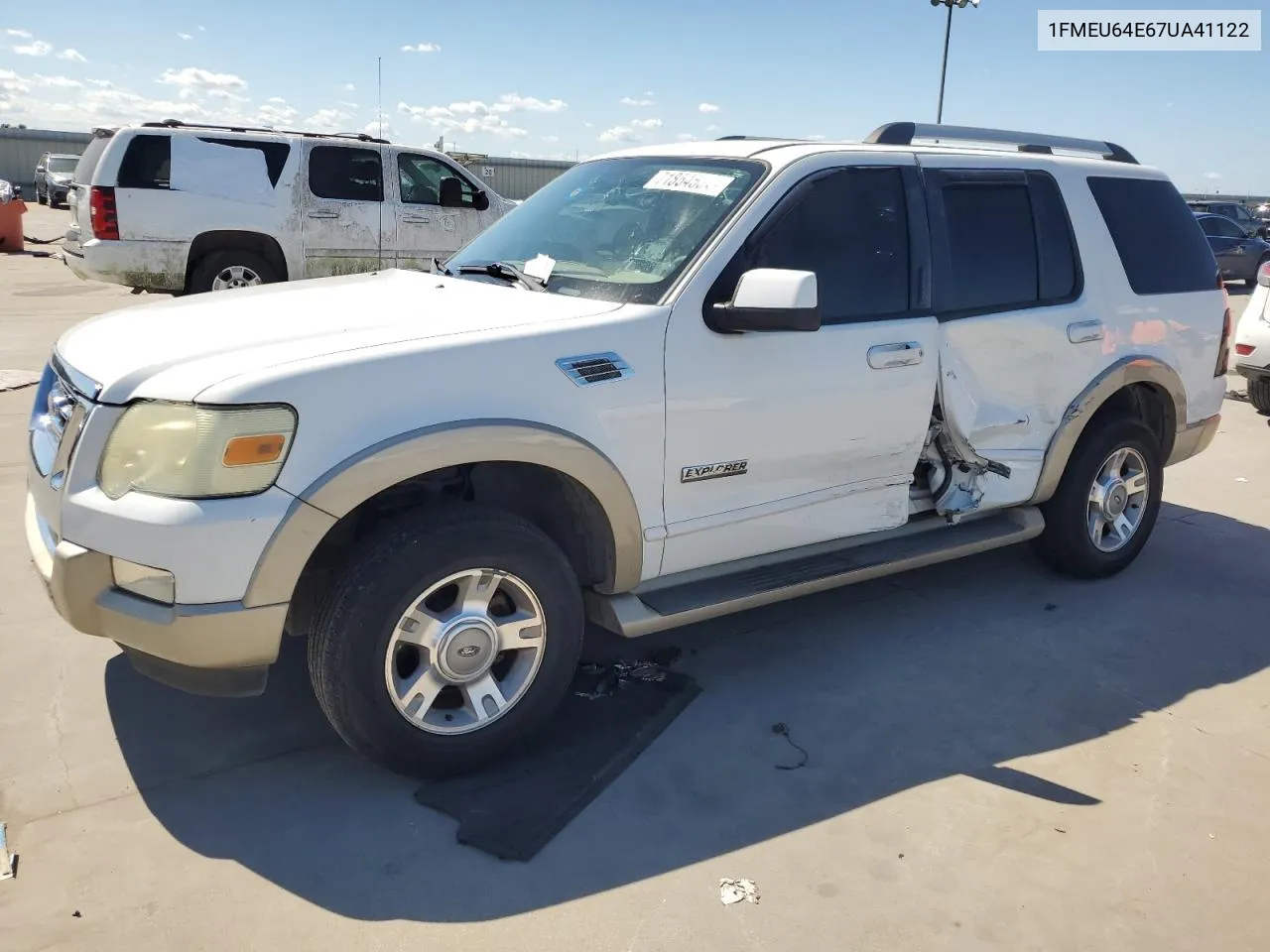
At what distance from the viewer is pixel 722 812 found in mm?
3125

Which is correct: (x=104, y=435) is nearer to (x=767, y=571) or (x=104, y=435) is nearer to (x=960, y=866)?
(x=767, y=571)

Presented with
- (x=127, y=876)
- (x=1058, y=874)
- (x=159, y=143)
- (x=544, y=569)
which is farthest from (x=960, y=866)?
(x=159, y=143)

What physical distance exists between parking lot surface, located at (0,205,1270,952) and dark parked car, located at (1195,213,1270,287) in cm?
1756

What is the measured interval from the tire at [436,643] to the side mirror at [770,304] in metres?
0.94

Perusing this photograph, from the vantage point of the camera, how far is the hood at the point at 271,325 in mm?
2844

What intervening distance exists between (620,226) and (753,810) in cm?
211

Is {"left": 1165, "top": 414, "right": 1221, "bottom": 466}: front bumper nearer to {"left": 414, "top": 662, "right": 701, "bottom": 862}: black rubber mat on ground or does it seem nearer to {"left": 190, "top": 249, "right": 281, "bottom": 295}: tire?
{"left": 414, "top": 662, "right": 701, "bottom": 862}: black rubber mat on ground

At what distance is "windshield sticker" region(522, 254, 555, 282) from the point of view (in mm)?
3733

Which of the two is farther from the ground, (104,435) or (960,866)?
(104,435)

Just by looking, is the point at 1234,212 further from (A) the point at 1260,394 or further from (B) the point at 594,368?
(B) the point at 594,368

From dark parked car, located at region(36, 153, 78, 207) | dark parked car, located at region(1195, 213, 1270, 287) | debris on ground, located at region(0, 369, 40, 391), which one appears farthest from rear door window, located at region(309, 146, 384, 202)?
dark parked car, located at region(36, 153, 78, 207)

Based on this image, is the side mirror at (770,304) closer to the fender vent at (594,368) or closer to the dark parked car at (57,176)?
the fender vent at (594,368)

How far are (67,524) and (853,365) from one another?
8.49ft

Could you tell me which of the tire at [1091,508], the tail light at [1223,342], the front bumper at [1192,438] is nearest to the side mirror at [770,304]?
the tire at [1091,508]
